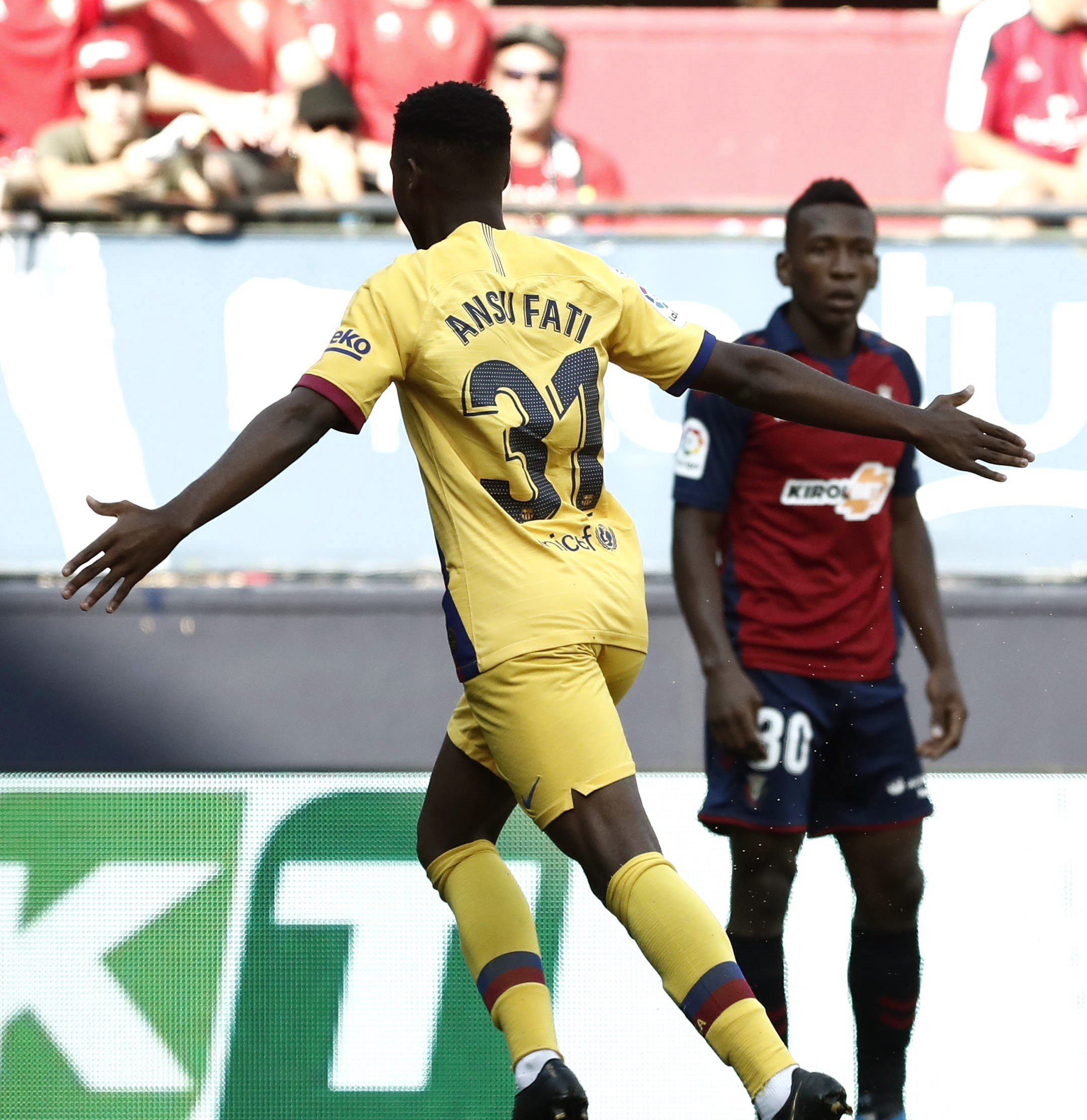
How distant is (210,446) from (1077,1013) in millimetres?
3205

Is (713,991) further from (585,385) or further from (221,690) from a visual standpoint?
(221,690)

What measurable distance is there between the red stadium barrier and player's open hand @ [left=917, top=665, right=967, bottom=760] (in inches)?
138

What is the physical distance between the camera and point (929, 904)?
3.92m

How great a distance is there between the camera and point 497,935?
2.86m

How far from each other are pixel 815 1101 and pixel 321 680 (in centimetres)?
291

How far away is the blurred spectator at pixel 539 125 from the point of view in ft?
20.2

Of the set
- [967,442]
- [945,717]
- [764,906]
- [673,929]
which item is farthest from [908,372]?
[673,929]

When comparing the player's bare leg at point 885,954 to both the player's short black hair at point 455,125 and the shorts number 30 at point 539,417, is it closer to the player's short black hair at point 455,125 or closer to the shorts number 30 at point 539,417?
the shorts number 30 at point 539,417

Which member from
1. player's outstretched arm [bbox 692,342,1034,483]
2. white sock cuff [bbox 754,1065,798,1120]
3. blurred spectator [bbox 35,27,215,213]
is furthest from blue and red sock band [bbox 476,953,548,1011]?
blurred spectator [bbox 35,27,215,213]

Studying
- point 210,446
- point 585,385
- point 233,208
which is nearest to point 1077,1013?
point 585,385


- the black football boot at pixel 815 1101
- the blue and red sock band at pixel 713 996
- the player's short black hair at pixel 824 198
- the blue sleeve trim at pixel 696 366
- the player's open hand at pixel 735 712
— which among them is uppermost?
the player's short black hair at pixel 824 198

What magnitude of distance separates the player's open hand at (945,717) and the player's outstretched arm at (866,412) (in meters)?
1.21

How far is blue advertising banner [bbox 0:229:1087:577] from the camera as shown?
16.8 feet

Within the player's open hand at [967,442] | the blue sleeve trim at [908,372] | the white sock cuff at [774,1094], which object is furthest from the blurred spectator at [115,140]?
the white sock cuff at [774,1094]
